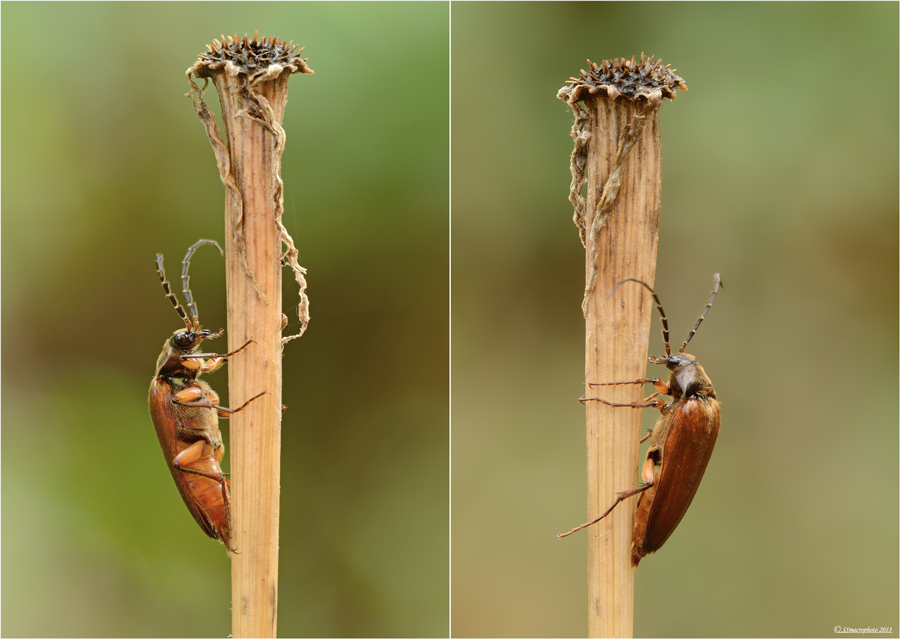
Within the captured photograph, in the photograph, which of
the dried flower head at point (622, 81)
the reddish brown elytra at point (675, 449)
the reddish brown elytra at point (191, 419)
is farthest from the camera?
the reddish brown elytra at point (191, 419)

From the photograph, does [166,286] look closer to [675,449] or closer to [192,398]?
[192,398]

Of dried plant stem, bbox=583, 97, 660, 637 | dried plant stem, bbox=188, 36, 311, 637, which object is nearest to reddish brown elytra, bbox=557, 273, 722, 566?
dried plant stem, bbox=583, 97, 660, 637

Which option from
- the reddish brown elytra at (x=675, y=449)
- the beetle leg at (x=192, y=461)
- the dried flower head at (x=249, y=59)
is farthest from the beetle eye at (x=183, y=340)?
the reddish brown elytra at (x=675, y=449)

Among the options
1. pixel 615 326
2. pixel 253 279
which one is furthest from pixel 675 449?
pixel 253 279

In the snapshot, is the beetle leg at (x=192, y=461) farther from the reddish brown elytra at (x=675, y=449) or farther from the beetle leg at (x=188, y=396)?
the reddish brown elytra at (x=675, y=449)

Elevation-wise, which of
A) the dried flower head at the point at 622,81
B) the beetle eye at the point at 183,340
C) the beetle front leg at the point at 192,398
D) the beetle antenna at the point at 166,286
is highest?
the dried flower head at the point at 622,81

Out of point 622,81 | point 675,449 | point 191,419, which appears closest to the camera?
point 622,81

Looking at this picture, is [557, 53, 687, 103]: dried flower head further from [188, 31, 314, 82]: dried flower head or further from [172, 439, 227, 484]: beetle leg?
[172, 439, 227, 484]: beetle leg
